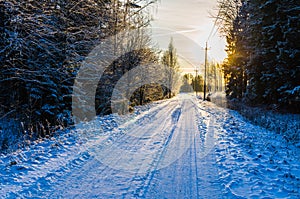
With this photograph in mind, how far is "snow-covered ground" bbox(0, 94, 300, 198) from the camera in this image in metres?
3.75

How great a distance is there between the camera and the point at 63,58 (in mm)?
10117

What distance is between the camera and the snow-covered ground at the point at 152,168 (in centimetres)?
375

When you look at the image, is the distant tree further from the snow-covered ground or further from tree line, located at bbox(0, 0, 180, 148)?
the snow-covered ground

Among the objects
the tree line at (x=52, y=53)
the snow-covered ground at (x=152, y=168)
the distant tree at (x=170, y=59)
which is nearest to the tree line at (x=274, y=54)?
the snow-covered ground at (x=152, y=168)

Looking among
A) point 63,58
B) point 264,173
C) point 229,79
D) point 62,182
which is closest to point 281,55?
point 264,173

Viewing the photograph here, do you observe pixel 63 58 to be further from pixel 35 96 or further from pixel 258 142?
pixel 258 142

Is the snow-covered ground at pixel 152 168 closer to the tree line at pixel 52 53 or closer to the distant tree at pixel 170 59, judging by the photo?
the tree line at pixel 52 53

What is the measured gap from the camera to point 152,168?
4.81m

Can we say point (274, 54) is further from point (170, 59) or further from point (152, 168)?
point (170, 59)

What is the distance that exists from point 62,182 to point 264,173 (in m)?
4.01

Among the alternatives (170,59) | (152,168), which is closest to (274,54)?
(152,168)

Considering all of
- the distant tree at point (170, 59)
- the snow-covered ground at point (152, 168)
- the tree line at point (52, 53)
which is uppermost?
the distant tree at point (170, 59)

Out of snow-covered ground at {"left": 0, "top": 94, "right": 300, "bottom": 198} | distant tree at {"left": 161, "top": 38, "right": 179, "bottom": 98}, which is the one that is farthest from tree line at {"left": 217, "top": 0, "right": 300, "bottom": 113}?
distant tree at {"left": 161, "top": 38, "right": 179, "bottom": 98}

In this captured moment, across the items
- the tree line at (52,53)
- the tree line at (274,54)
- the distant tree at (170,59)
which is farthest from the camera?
the distant tree at (170,59)
